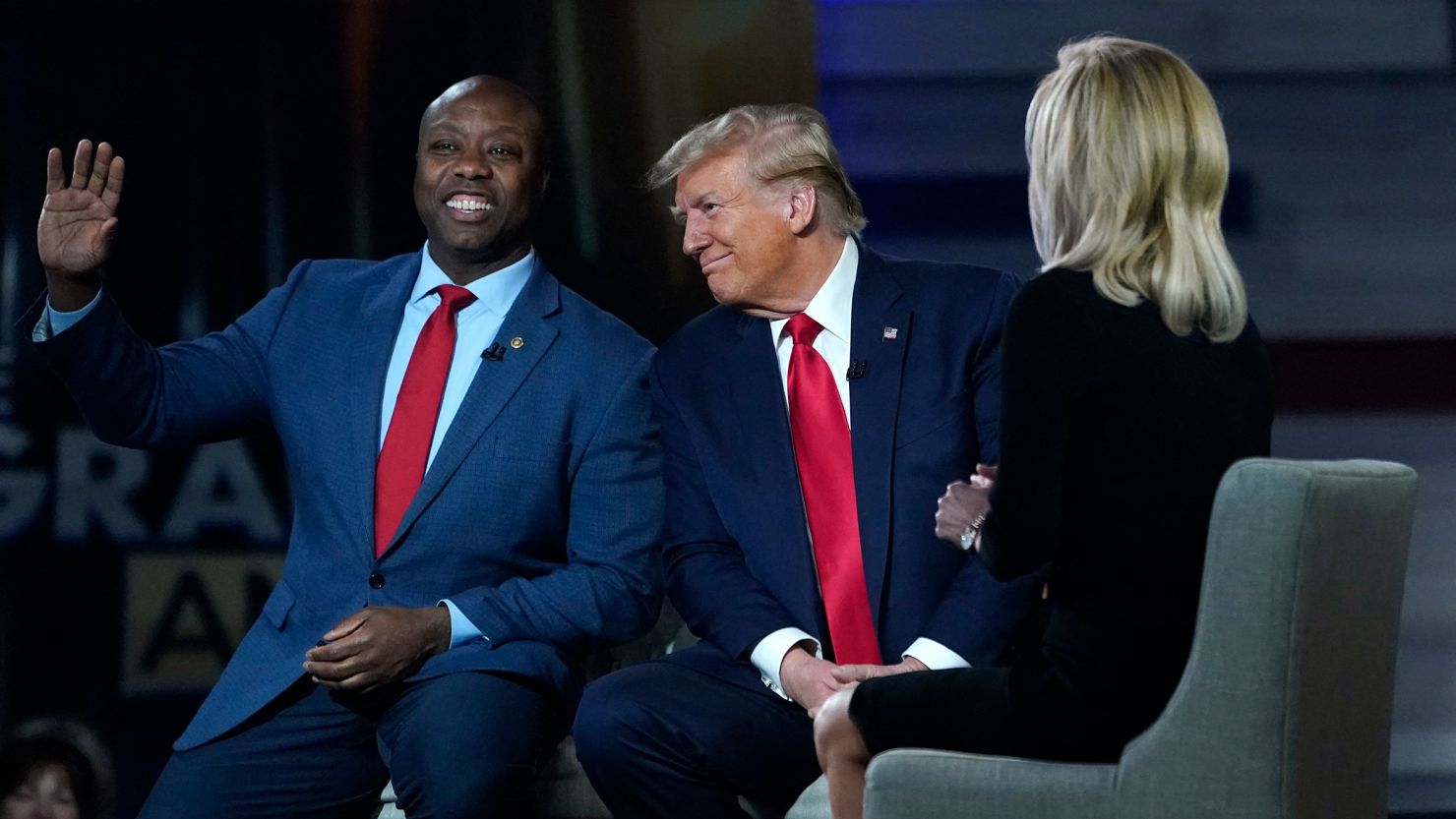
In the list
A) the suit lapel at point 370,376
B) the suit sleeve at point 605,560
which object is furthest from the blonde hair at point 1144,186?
the suit lapel at point 370,376

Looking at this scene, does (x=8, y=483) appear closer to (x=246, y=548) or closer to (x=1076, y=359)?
(x=246, y=548)

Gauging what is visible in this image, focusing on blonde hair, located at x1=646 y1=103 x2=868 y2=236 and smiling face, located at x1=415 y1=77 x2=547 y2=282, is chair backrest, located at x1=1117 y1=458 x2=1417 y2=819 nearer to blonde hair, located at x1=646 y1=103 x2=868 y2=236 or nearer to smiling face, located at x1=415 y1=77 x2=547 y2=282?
blonde hair, located at x1=646 y1=103 x2=868 y2=236

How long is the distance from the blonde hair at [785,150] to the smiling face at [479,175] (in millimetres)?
288

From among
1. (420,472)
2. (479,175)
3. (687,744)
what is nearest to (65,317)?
(420,472)

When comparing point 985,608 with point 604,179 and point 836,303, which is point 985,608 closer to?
point 836,303

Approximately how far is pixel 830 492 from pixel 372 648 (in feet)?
2.29

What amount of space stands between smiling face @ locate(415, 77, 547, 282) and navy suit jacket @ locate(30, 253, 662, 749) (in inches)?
4.4

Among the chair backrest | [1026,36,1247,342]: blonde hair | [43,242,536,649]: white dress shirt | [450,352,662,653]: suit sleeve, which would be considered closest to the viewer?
the chair backrest

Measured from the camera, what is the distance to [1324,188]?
11.8ft

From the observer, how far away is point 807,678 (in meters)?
2.19

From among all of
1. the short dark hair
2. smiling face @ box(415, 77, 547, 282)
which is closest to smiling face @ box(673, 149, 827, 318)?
smiling face @ box(415, 77, 547, 282)

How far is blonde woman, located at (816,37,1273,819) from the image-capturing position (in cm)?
173

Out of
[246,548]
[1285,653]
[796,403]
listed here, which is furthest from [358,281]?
Result: [1285,653]

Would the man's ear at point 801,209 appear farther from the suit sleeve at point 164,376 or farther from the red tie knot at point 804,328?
the suit sleeve at point 164,376
